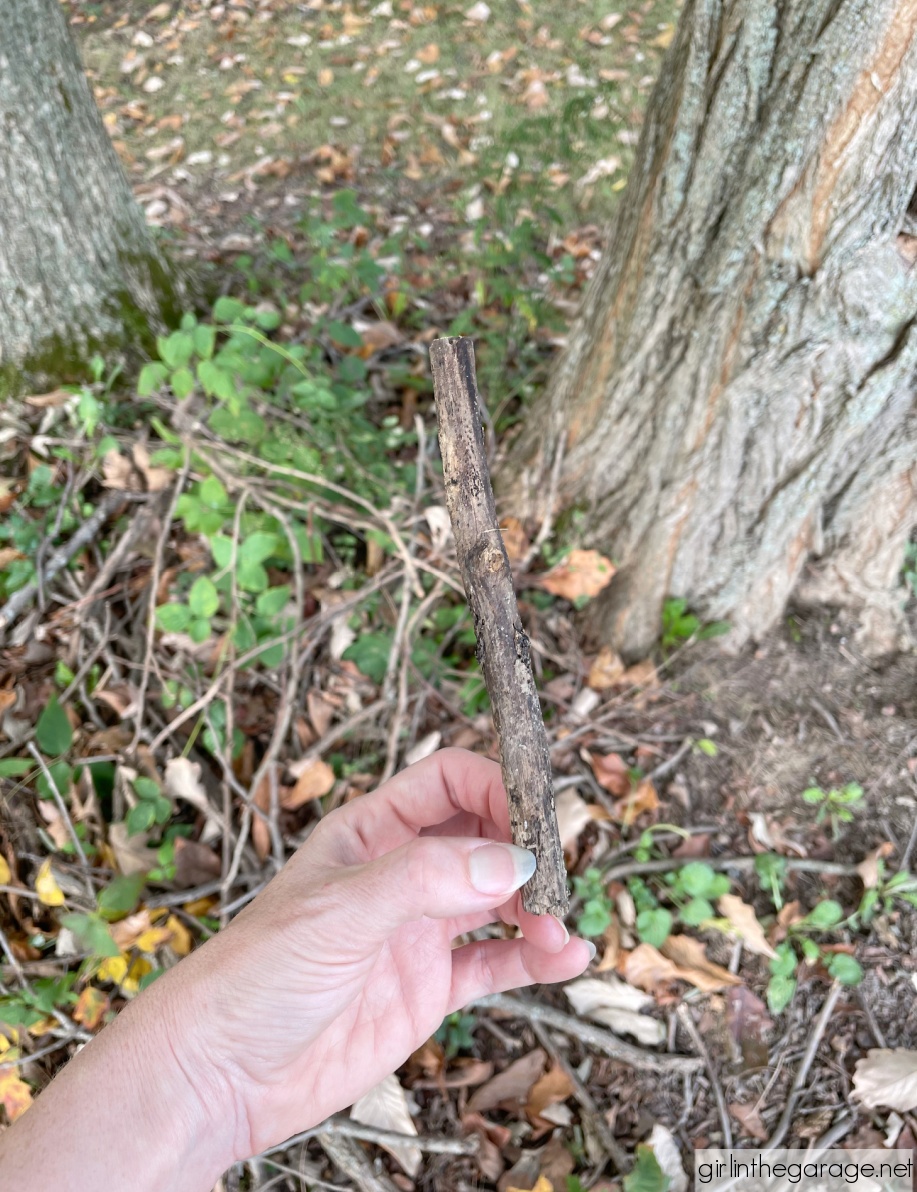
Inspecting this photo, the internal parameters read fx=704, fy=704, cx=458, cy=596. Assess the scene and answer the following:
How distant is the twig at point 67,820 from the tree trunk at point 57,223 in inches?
58.5

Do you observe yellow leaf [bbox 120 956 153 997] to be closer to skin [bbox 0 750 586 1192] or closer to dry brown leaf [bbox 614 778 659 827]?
skin [bbox 0 750 586 1192]

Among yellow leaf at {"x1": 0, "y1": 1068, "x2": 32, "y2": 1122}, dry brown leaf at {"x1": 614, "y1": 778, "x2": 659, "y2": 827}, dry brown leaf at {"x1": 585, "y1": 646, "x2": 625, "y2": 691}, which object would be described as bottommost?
dry brown leaf at {"x1": 614, "y1": 778, "x2": 659, "y2": 827}

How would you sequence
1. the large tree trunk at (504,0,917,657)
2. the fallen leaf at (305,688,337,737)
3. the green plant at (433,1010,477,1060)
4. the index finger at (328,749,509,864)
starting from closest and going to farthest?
1. the large tree trunk at (504,0,917,657)
2. the index finger at (328,749,509,864)
3. the green plant at (433,1010,477,1060)
4. the fallen leaf at (305,688,337,737)

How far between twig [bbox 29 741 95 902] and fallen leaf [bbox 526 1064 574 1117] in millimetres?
1263

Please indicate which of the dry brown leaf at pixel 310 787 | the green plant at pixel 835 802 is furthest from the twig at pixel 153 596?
the green plant at pixel 835 802

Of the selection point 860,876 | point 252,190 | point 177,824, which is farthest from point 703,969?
point 252,190

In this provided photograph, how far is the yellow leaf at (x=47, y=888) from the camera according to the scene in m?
1.81

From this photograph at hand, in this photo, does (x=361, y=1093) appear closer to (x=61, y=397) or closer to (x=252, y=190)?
(x=61, y=397)

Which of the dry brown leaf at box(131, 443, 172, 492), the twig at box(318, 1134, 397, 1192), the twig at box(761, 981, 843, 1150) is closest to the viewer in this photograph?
the twig at box(318, 1134, 397, 1192)

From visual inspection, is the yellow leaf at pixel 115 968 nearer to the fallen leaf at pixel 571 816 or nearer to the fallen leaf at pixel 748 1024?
the fallen leaf at pixel 571 816

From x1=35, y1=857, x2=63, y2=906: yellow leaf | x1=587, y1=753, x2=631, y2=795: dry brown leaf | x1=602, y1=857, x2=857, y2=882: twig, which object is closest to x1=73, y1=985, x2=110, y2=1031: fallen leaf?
x1=35, y1=857, x2=63, y2=906: yellow leaf

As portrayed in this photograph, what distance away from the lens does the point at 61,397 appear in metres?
2.64

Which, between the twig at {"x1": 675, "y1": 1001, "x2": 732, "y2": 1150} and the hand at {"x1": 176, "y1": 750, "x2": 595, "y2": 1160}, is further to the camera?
the twig at {"x1": 675, "y1": 1001, "x2": 732, "y2": 1150}

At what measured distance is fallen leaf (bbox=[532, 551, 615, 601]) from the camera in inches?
90.5
